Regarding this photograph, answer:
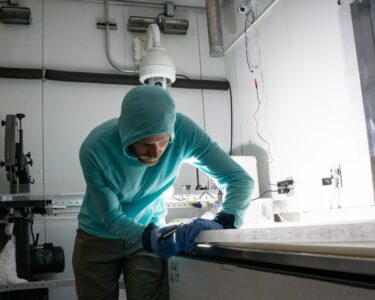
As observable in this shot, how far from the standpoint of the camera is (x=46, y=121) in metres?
3.48

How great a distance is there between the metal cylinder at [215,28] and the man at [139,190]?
2314 mm

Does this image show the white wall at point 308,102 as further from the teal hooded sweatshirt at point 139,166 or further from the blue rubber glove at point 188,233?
the blue rubber glove at point 188,233

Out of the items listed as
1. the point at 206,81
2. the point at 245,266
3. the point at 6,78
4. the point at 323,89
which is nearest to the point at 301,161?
the point at 323,89

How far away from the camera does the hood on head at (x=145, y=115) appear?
1.23 m

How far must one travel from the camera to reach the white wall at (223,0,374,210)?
7.70 ft

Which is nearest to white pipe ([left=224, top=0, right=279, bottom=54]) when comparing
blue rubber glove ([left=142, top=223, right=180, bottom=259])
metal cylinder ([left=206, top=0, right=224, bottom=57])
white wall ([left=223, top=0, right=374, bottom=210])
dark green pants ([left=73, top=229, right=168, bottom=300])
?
white wall ([left=223, top=0, right=374, bottom=210])

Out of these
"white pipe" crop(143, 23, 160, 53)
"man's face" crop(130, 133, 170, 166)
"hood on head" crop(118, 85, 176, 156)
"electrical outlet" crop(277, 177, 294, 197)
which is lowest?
"electrical outlet" crop(277, 177, 294, 197)

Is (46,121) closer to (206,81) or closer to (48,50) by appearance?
(48,50)

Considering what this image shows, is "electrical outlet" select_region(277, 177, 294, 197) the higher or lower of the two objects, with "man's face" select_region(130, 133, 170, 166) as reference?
lower

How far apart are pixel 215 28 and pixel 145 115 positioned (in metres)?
2.58

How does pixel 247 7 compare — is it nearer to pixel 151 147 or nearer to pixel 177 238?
pixel 151 147

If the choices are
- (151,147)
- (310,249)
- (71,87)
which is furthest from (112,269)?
(71,87)

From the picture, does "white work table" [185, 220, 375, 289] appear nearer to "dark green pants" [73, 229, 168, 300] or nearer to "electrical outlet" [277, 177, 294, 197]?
"dark green pants" [73, 229, 168, 300]

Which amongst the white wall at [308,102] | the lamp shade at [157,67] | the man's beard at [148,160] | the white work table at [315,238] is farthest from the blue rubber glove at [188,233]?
the lamp shade at [157,67]
